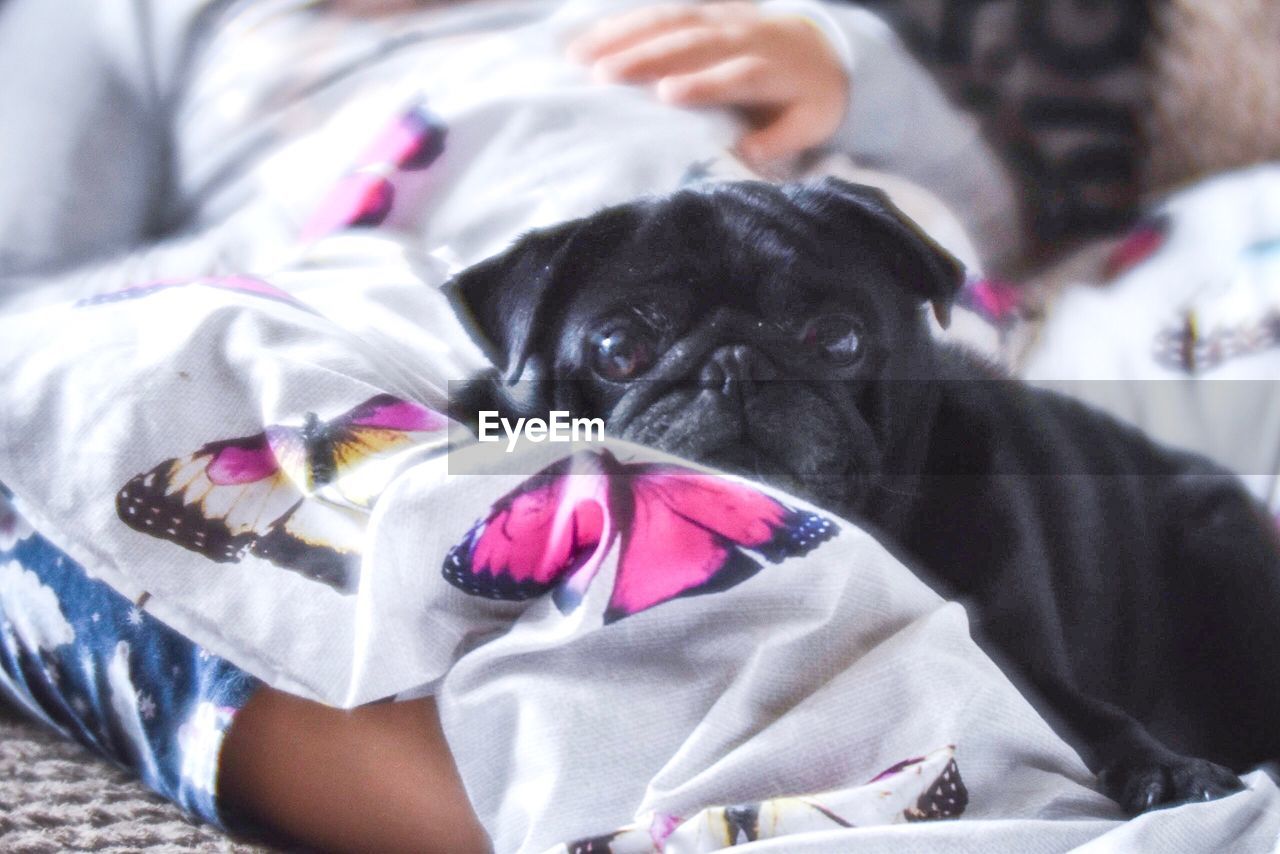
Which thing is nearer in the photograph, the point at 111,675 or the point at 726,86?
the point at 111,675

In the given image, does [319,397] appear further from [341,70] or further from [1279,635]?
[1279,635]

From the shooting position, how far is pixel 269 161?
0.58 metres

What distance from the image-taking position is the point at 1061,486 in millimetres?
447

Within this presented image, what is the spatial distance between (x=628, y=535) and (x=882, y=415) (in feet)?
0.38

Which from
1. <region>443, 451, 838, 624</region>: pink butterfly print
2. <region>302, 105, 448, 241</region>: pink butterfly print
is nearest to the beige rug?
<region>443, 451, 838, 624</region>: pink butterfly print

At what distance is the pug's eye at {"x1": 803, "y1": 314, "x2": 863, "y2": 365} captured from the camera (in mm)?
404

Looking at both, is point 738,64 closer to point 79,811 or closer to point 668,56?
point 668,56

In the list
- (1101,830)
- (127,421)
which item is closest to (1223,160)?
(1101,830)

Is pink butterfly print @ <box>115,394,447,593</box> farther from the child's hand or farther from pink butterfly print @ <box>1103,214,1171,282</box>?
pink butterfly print @ <box>1103,214,1171,282</box>

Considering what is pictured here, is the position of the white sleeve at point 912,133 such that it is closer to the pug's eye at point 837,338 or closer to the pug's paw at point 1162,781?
the pug's eye at point 837,338

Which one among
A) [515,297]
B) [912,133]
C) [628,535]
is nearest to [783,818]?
[628,535]

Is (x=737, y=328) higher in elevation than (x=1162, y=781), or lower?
higher

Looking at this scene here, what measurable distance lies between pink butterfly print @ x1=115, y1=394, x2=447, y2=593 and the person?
41 mm

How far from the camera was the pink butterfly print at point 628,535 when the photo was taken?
354 millimetres
